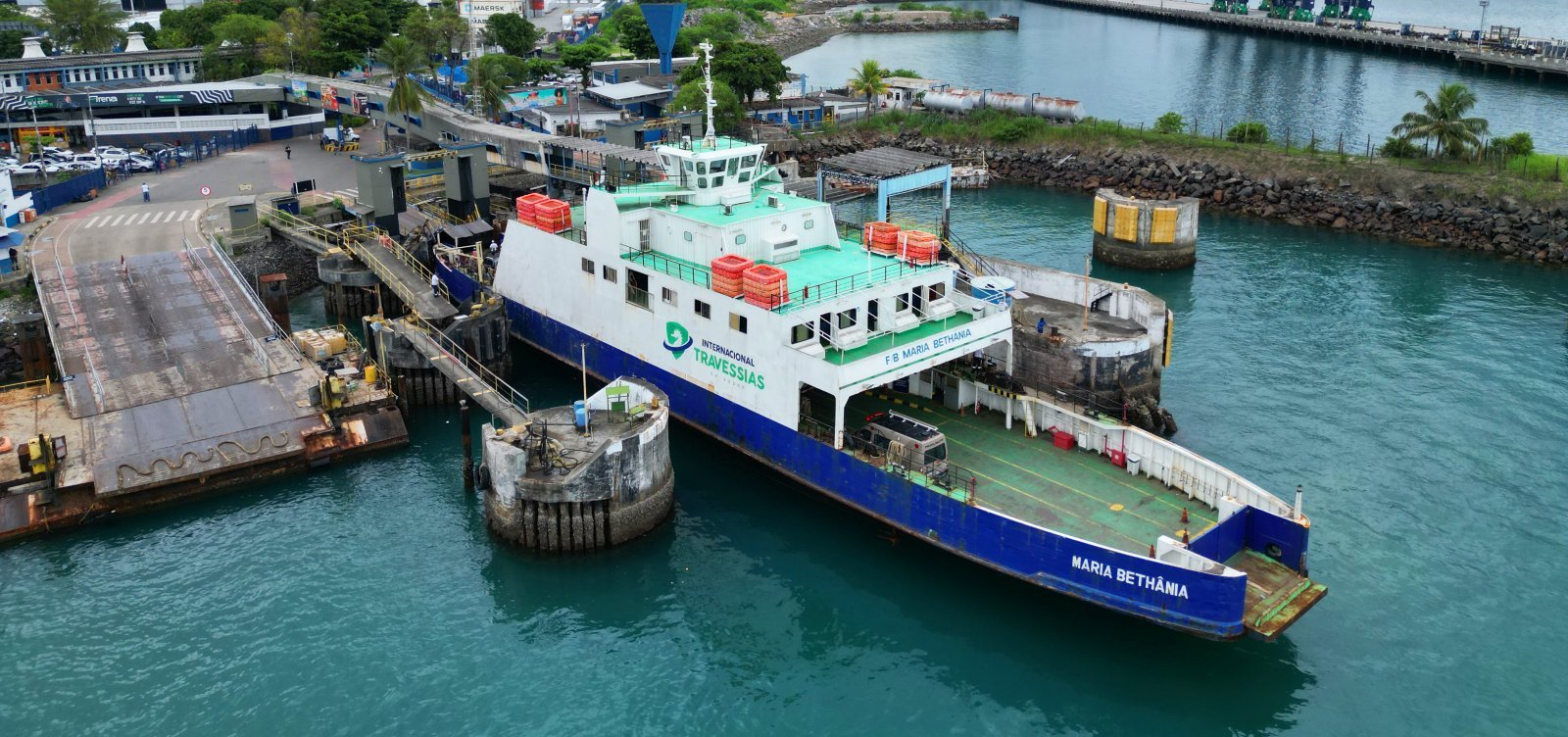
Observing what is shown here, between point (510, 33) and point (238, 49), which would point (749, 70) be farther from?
point (238, 49)

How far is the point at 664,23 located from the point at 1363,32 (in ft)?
299

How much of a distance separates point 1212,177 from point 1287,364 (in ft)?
95.1

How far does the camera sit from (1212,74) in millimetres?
126125

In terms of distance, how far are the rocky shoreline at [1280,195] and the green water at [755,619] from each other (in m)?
23.8

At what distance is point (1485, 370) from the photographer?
43.0m

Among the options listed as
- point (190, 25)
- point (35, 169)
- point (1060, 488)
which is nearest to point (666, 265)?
point (1060, 488)

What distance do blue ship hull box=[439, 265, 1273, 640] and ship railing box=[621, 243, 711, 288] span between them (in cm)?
339

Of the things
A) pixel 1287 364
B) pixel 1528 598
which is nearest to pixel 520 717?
pixel 1528 598

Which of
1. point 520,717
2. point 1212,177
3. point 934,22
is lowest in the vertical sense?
point 520,717

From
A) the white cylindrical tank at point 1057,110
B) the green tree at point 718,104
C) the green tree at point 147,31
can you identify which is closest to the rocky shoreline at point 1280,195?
the white cylindrical tank at point 1057,110

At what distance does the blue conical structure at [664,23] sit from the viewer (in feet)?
289

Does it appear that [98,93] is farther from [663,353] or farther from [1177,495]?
[1177,495]

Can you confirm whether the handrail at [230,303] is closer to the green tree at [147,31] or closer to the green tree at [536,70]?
the green tree at [536,70]

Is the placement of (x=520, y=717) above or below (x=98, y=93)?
below
